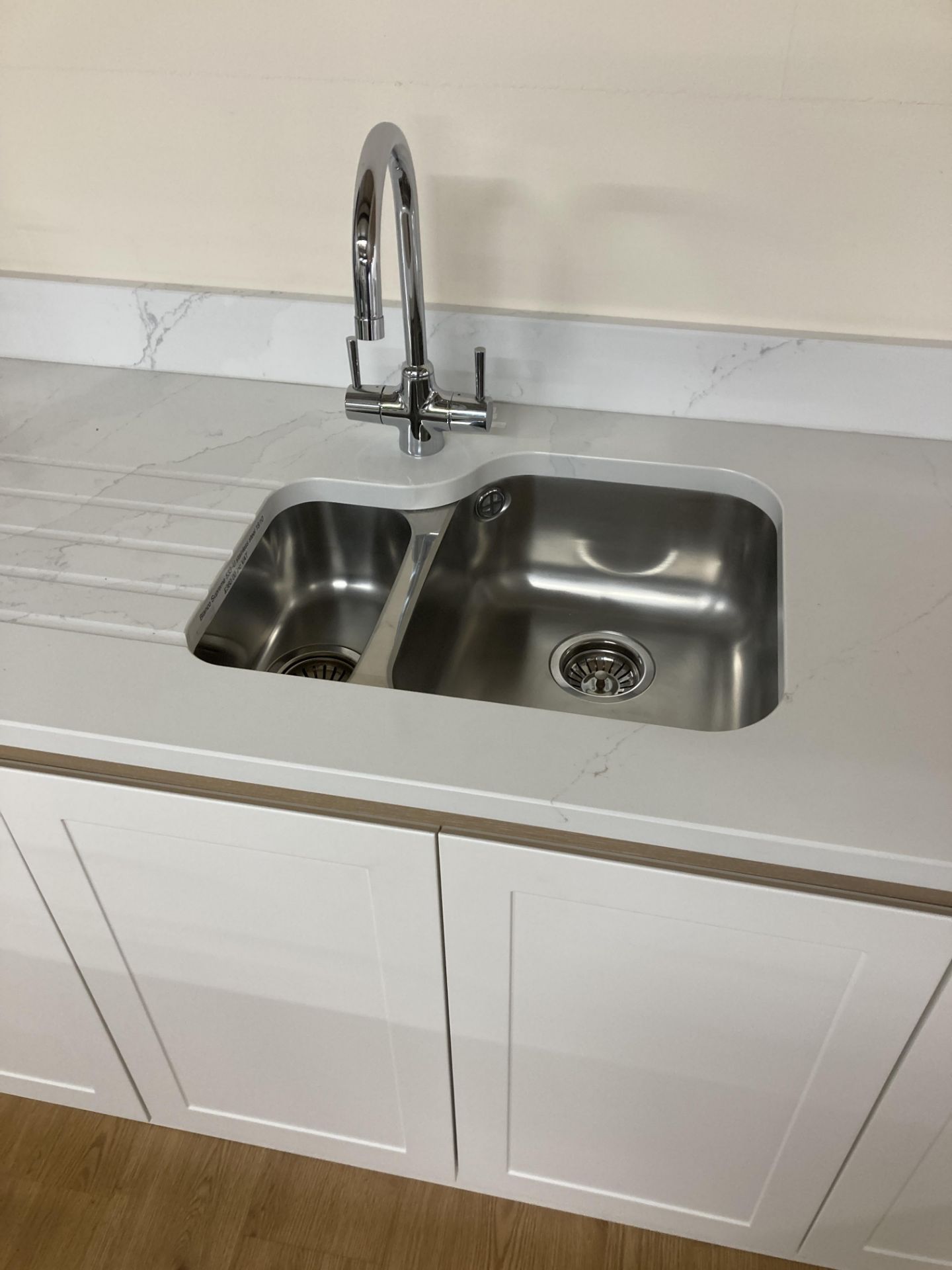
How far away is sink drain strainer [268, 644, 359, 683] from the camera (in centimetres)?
118

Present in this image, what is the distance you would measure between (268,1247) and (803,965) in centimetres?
94

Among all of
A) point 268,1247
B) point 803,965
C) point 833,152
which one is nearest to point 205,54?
point 833,152

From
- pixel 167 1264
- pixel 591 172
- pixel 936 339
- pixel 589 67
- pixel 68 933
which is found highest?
pixel 589 67

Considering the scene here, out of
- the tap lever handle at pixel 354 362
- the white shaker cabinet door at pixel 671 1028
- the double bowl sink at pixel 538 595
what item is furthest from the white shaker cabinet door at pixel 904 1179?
the tap lever handle at pixel 354 362

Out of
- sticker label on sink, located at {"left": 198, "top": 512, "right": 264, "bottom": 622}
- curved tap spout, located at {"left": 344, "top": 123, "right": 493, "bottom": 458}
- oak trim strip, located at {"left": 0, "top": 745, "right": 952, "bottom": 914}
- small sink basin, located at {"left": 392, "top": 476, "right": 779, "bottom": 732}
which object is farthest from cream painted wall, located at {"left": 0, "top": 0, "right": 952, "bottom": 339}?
oak trim strip, located at {"left": 0, "top": 745, "right": 952, "bottom": 914}

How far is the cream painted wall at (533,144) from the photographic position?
100 cm

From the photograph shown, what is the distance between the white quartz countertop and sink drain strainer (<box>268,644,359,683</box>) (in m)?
0.19

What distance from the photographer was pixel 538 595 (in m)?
1.26

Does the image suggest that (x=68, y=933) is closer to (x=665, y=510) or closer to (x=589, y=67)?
(x=665, y=510)

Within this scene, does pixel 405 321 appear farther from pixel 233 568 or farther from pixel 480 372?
pixel 233 568

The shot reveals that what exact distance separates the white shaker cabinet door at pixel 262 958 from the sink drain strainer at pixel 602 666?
34 centimetres

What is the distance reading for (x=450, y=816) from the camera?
2.80ft

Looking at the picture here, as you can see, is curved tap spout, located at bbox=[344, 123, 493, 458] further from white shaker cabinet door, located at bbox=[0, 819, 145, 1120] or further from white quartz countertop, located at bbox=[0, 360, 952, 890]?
white shaker cabinet door, located at bbox=[0, 819, 145, 1120]

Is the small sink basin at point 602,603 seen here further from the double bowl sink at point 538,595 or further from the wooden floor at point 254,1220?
the wooden floor at point 254,1220
